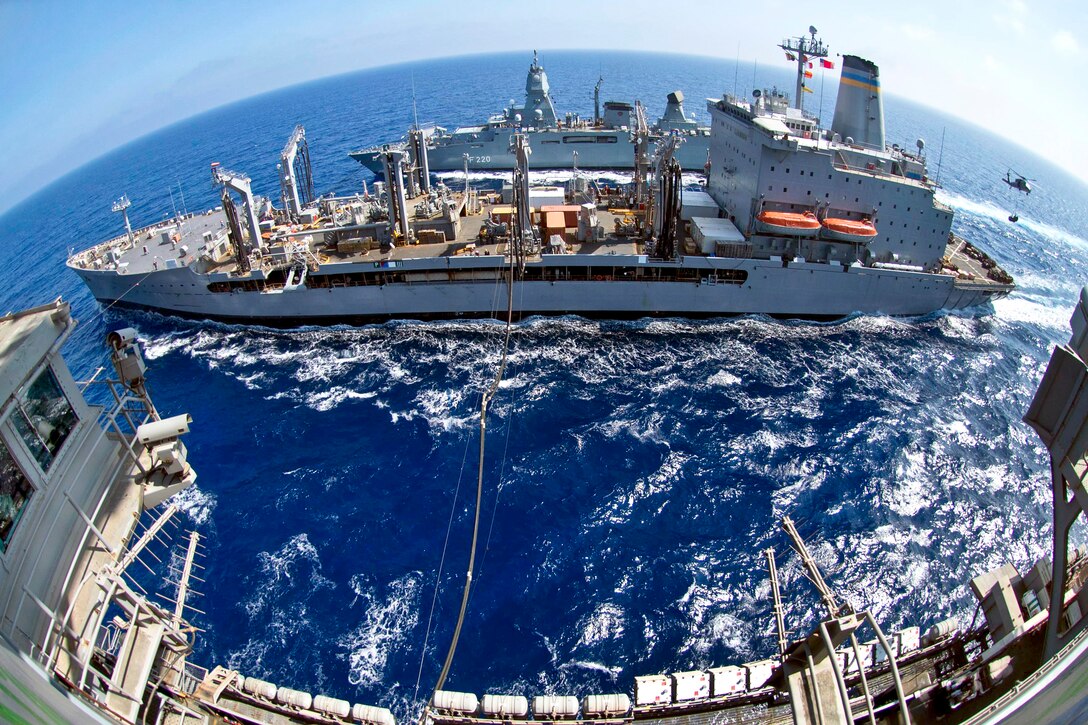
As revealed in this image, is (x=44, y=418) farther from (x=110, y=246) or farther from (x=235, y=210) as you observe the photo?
(x=110, y=246)

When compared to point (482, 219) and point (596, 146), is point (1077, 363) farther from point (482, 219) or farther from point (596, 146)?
point (596, 146)

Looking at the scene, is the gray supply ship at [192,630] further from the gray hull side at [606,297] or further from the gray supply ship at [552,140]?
the gray supply ship at [552,140]

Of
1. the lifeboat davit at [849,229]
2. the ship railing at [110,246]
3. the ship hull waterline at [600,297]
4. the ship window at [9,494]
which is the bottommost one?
the ship hull waterline at [600,297]

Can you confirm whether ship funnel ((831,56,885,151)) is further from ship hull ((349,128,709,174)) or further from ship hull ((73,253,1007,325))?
ship hull ((349,128,709,174))

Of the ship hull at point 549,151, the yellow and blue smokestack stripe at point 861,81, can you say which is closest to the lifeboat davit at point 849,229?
the yellow and blue smokestack stripe at point 861,81

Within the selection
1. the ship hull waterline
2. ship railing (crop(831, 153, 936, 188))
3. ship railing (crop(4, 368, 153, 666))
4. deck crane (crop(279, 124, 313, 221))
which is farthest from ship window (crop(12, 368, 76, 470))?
ship railing (crop(831, 153, 936, 188))

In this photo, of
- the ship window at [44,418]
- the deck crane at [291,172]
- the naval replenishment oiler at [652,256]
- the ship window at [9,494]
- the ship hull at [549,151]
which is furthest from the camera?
the ship hull at [549,151]
